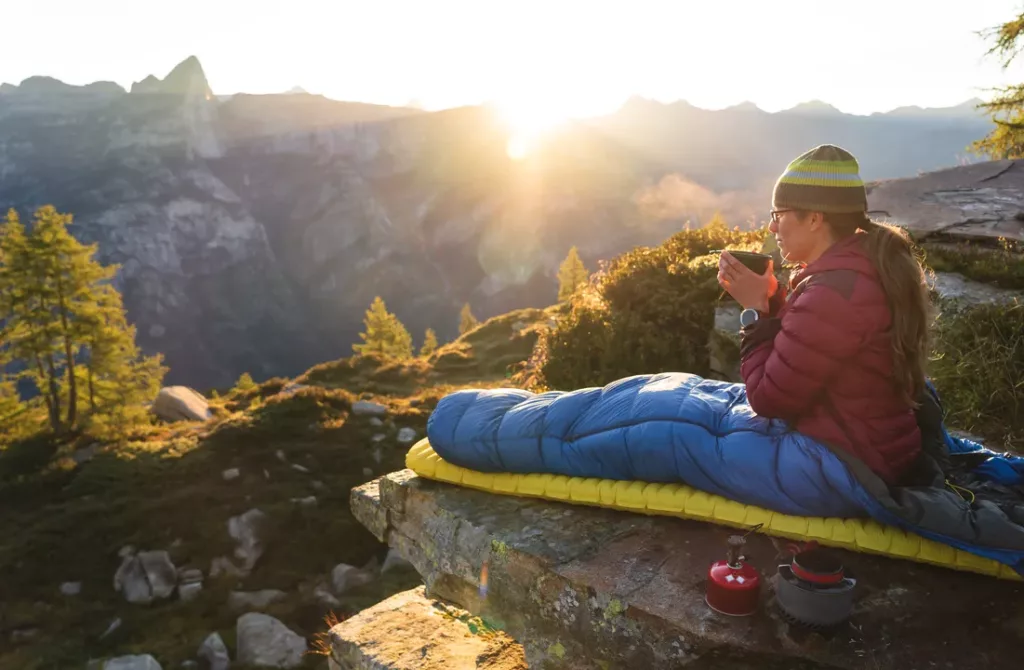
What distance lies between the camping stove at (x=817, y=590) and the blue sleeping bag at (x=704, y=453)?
0.55 m

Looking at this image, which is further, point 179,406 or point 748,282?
point 179,406

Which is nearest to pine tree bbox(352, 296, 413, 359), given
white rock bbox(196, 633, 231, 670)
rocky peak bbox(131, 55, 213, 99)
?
white rock bbox(196, 633, 231, 670)

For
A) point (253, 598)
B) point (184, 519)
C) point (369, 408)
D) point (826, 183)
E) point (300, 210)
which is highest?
point (826, 183)

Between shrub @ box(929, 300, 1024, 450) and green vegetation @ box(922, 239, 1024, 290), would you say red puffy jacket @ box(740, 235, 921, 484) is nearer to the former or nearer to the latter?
shrub @ box(929, 300, 1024, 450)

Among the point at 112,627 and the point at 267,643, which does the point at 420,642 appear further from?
the point at 112,627

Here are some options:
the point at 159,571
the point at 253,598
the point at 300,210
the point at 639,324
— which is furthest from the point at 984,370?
the point at 300,210

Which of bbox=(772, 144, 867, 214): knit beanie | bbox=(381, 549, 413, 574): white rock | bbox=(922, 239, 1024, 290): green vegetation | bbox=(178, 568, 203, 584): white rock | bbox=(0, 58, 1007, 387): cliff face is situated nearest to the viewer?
bbox=(772, 144, 867, 214): knit beanie

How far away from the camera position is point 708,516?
3.54m

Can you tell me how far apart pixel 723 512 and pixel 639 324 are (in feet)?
20.2

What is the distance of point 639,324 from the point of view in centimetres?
948

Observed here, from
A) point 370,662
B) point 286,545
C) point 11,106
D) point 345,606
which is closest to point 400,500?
point 370,662

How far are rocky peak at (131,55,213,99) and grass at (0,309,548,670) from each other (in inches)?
6300

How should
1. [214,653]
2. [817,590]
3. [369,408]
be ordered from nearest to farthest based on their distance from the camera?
1. [817,590]
2. [214,653]
3. [369,408]

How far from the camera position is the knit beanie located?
3.12 meters
